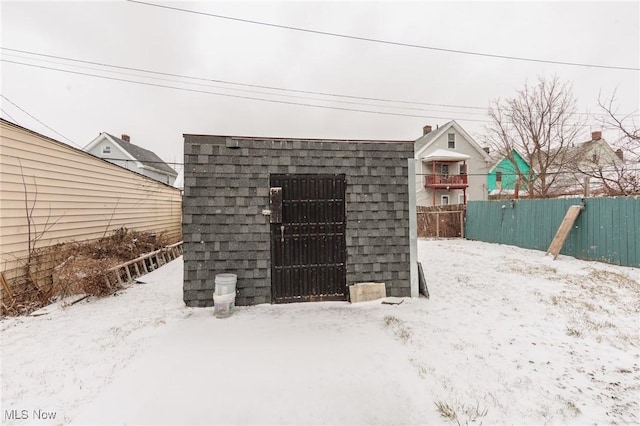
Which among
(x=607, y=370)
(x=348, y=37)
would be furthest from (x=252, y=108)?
(x=607, y=370)

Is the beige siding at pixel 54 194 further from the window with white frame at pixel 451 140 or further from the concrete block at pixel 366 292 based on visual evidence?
the window with white frame at pixel 451 140

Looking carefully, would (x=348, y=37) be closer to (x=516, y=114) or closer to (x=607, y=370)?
(x=607, y=370)

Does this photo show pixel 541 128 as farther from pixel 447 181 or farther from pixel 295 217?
pixel 295 217

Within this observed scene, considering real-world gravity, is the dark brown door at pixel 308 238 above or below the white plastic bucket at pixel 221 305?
above

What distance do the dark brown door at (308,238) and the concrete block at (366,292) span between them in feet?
0.59

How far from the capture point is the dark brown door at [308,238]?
4773mm

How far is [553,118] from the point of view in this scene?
16156 millimetres

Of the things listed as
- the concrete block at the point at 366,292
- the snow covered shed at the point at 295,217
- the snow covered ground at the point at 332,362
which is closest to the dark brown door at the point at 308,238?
the snow covered shed at the point at 295,217

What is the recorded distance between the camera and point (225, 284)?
4266 millimetres

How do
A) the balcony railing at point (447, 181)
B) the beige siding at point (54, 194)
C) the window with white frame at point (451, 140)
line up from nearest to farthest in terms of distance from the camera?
the beige siding at point (54, 194) → the balcony railing at point (447, 181) → the window with white frame at point (451, 140)

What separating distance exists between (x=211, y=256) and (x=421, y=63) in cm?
1291

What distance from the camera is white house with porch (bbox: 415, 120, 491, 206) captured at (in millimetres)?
20641

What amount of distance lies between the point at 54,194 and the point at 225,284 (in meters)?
4.49

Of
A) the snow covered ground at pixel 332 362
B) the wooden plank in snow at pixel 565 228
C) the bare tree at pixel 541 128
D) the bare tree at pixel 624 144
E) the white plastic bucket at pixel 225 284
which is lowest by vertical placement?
the snow covered ground at pixel 332 362
